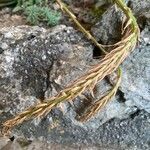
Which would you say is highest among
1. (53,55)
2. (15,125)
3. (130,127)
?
→ (53,55)

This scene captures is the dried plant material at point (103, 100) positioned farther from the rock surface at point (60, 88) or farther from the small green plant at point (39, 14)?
the small green plant at point (39, 14)

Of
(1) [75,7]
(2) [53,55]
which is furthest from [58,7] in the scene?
(2) [53,55]

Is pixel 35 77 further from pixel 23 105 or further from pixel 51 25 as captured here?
pixel 51 25

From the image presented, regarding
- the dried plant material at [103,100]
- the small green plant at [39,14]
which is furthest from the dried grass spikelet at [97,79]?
the small green plant at [39,14]

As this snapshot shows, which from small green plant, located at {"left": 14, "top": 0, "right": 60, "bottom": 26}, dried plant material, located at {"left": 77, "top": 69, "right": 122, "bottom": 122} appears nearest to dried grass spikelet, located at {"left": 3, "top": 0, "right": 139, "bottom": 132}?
dried plant material, located at {"left": 77, "top": 69, "right": 122, "bottom": 122}

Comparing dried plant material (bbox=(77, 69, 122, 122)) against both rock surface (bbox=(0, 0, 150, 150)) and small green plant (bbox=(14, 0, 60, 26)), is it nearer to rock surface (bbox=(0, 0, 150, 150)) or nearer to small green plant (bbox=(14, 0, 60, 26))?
rock surface (bbox=(0, 0, 150, 150))
